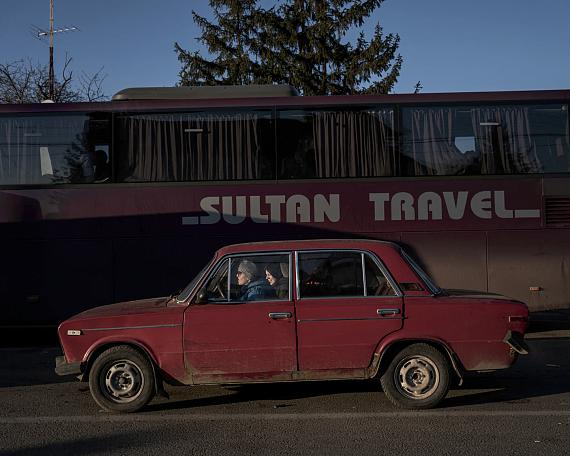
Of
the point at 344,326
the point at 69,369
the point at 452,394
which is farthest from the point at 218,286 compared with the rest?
the point at 452,394

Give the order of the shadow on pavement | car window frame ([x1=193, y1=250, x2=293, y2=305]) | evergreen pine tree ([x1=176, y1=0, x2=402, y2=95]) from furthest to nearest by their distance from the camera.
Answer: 1. evergreen pine tree ([x1=176, y1=0, x2=402, y2=95])
2. the shadow on pavement
3. car window frame ([x1=193, y1=250, x2=293, y2=305])

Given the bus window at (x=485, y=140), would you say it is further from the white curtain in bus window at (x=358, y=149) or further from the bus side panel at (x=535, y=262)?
the bus side panel at (x=535, y=262)

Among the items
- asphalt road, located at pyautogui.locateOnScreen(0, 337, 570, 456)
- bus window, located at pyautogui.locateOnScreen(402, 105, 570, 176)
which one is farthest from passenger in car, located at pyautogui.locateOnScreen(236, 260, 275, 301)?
bus window, located at pyautogui.locateOnScreen(402, 105, 570, 176)

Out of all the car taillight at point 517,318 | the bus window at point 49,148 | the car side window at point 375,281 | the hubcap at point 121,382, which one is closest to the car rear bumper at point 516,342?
the car taillight at point 517,318

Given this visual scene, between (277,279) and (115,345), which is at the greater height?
(277,279)

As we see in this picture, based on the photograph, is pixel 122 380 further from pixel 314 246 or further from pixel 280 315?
pixel 314 246

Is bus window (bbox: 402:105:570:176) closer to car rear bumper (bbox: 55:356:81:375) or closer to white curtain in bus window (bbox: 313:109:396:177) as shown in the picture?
white curtain in bus window (bbox: 313:109:396:177)

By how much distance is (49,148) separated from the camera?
11234 millimetres

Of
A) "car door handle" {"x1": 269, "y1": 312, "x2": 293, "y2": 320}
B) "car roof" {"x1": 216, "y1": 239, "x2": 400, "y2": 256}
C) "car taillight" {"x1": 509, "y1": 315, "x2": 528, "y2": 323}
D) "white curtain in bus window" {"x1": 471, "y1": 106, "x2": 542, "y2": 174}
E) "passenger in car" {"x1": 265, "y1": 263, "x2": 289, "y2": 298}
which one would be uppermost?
"white curtain in bus window" {"x1": 471, "y1": 106, "x2": 542, "y2": 174}

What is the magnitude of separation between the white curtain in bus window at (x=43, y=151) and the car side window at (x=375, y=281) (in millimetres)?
6056

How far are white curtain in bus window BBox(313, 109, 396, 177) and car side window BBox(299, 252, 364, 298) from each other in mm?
4538

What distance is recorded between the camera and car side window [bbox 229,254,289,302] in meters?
6.75

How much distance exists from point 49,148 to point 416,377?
7.30m

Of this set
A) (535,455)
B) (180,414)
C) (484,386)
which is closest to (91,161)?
(180,414)
